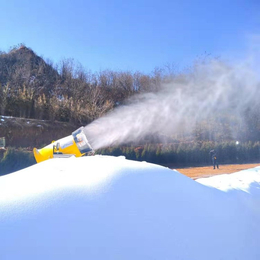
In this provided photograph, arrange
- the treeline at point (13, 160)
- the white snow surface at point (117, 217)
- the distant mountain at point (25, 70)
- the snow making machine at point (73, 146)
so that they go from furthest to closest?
the distant mountain at point (25, 70), the treeline at point (13, 160), the snow making machine at point (73, 146), the white snow surface at point (117, 217)

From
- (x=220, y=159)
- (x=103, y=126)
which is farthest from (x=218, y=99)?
(x=103, y=126)

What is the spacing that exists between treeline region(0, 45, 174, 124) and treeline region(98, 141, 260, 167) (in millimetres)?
A: 6142

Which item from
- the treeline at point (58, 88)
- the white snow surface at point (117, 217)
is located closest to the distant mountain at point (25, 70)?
the treeline at point (58, 88)

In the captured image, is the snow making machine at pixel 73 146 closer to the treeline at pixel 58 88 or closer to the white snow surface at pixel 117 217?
the white snow surface at pixel 117 217

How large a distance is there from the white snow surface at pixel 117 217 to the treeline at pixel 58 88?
A: 18959mm

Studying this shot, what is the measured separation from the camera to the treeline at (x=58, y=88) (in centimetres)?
2303

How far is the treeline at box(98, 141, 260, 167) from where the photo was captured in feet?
57.8

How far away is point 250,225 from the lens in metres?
3.87

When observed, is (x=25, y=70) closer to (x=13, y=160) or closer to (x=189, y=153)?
(x=13, y=160)

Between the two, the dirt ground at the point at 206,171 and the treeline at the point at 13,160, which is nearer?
the dirt ground at the point at 206,171

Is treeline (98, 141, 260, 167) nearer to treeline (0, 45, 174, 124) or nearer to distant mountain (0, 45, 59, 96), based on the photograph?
treeline (0, 45, 174, 124)

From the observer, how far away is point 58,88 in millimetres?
31891

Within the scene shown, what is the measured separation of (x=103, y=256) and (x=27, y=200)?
3.29 feet

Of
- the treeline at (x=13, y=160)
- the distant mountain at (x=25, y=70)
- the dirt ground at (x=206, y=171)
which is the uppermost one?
the distant mountain at (x=25, y=70)
